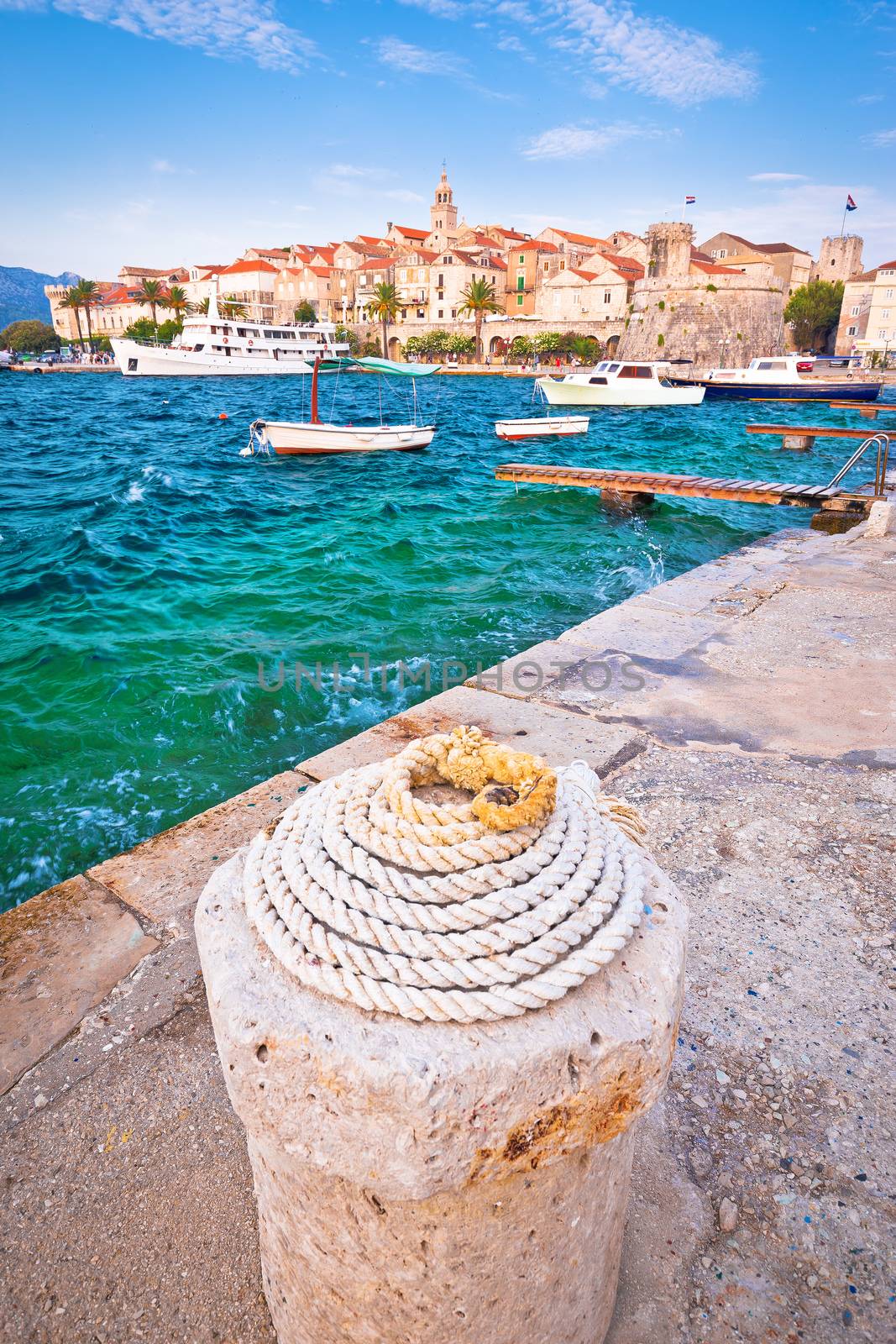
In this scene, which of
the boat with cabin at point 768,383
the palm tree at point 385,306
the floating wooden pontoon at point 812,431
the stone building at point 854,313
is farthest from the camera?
the palm tree at point 385,306

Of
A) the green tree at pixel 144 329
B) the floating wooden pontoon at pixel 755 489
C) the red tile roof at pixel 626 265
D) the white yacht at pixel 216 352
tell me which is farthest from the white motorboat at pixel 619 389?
the green tree at pixel 144 329

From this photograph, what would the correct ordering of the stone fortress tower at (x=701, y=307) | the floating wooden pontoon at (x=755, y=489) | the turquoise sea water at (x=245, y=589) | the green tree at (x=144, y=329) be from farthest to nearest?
1. the green tree at (x=144, y=329)
2. the stone fortress tower at (x=701, y=307)
3. the floating wooden pontoon at (x=755, y=489)
4. the turquoise sea water at (x=245, y=589)

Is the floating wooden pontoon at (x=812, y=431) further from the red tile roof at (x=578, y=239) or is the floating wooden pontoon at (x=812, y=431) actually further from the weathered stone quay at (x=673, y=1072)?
the red tile roof at (x=578, y=239)

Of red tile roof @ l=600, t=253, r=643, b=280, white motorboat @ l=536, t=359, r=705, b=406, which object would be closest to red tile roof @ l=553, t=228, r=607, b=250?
red tile roof @ l=600, t=253, r=643, b=280

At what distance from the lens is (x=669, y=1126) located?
6.64 feet

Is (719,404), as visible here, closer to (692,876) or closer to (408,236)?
(692,876)

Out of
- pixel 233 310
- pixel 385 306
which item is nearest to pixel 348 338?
pixel 385 306

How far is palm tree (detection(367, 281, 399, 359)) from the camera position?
3147 inches

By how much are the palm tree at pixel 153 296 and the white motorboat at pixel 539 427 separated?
259 feet

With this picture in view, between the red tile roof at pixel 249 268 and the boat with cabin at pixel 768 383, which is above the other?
the red tile roof at pixel 249 268

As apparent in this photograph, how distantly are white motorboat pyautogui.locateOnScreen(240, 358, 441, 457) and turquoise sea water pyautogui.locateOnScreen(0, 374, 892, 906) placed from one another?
1.55ft

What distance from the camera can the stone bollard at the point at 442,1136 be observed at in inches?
44.7

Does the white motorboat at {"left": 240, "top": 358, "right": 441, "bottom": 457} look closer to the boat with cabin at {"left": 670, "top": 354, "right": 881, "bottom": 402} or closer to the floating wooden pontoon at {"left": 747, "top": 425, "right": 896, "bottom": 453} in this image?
the floating wooden pontoon at {"left": 747, "top": 425, "right": 896, "bottom": 453}

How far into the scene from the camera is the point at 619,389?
3425cm
